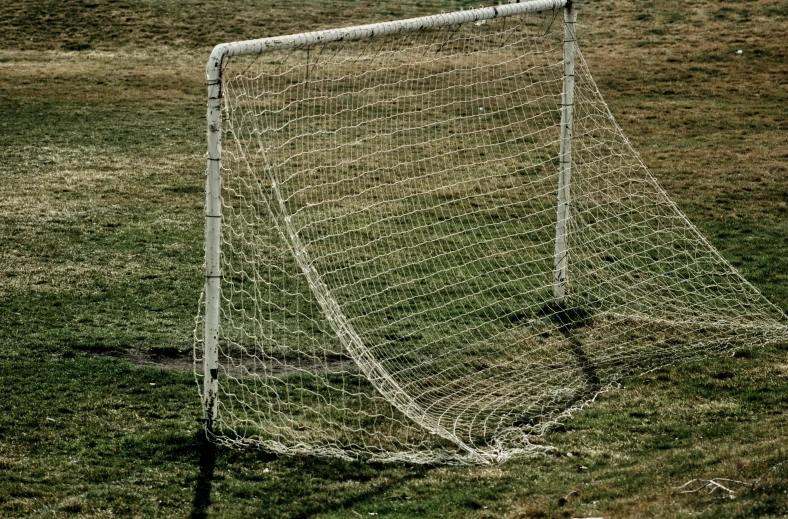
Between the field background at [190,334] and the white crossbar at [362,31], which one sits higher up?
the white crossbar at [362,31]

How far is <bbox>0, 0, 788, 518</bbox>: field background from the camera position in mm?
5379

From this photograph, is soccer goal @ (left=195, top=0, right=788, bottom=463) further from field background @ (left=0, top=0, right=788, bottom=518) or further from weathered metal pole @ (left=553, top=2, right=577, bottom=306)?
field background @ (left=0, top=0, right=788, bottom=518)

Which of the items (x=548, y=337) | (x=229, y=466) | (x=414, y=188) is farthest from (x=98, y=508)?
(x=414, y=188)

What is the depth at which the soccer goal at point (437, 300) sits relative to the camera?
20.4 feet

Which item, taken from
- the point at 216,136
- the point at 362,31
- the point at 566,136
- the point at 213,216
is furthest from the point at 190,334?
the point at 566,136

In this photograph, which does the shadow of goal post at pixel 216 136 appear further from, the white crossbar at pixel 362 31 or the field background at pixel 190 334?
the field background at pixel 190 334

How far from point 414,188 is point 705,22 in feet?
40.3

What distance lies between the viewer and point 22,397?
657cm

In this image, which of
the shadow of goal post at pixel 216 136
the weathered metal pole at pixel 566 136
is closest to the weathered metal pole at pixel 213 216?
the shadow of goal post at pixel 216 136

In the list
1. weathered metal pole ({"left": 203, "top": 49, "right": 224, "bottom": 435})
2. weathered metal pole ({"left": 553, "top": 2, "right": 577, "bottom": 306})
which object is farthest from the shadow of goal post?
weathered metal pole ({"left": 553, "top": 2, "right": 577, "bottom": 306})

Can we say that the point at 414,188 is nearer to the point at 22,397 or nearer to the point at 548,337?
the point at 548,337

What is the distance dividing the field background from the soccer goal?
290 millimetres

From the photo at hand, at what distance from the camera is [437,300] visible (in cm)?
861

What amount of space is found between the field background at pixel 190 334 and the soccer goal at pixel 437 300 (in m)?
0.29
